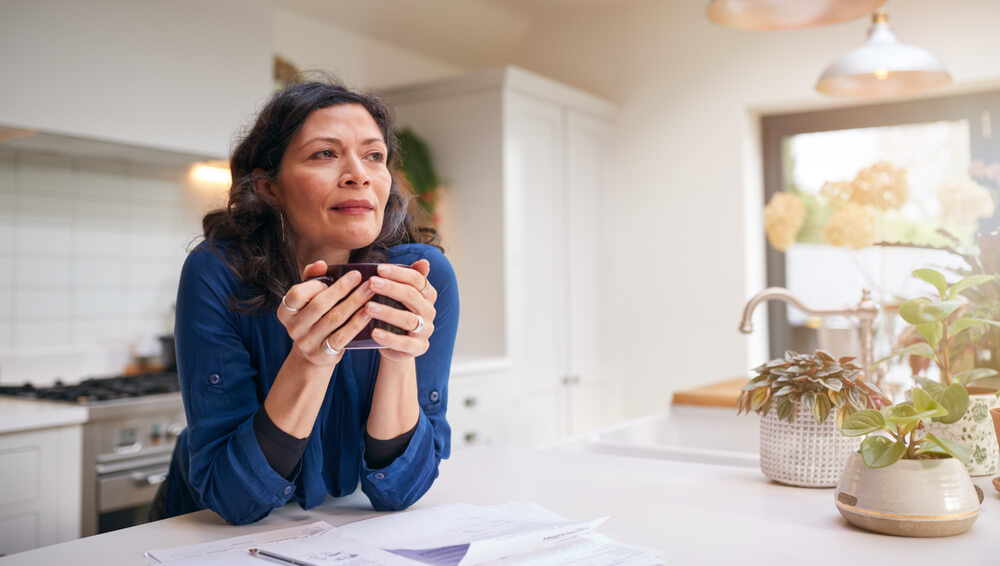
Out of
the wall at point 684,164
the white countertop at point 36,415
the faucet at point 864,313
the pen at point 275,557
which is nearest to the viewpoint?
the pen at point 275,557

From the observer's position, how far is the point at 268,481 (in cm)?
97

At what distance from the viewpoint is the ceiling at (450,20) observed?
367cm

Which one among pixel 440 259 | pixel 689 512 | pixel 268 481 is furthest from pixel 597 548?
pixel 440 259

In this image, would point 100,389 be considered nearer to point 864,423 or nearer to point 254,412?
point 254,412

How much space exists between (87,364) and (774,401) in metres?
2.35

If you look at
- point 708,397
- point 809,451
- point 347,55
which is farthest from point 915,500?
point 347,55

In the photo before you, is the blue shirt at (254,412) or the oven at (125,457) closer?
the blue shirt at (254,412)

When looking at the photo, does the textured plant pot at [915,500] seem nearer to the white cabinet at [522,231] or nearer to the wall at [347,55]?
the white cabinet at [522,231]

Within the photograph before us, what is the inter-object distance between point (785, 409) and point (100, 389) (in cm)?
197

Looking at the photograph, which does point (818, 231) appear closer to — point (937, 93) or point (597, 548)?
point (937, 93)

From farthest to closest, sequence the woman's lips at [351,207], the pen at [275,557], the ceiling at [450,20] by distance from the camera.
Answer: the ceiling at [450,20] → the woman's lips at [351,207] → the pen at [275,557]

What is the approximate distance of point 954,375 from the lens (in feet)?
3.84

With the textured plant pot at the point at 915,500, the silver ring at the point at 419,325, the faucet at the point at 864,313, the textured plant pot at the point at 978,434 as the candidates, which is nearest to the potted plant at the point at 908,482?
the textured plant pot at the point at 915,500

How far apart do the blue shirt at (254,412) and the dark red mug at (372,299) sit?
193 mm
